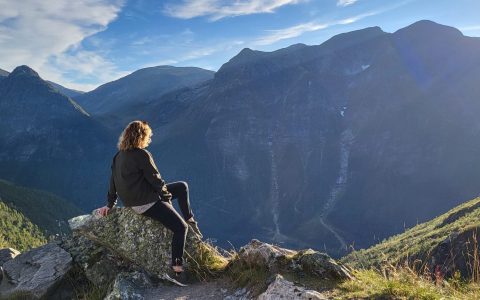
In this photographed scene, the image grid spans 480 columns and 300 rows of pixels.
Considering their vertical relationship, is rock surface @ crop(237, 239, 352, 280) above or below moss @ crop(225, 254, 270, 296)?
above

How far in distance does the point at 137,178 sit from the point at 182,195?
7.13ft

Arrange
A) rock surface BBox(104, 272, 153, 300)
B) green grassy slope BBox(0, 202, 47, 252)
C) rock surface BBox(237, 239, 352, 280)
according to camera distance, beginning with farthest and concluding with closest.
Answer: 1. green grassy slope BBox(0, 202, 47, 252)
2. rock surface BBox(104, 272, 153, 300)
3. rock surface BBox(237, 239, 352, 280)

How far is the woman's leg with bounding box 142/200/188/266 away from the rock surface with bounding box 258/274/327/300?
3.09m

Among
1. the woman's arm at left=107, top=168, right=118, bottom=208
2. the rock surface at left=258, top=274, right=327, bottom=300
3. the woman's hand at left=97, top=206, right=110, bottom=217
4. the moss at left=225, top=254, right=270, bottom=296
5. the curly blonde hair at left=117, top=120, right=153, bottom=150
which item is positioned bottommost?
the moss at left=225, top=254, right=270, bottom=296

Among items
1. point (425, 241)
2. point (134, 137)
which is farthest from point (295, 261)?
point (425, 241)

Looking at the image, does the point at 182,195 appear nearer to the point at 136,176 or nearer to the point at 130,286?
the point at 136,176

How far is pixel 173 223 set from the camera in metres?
11.8

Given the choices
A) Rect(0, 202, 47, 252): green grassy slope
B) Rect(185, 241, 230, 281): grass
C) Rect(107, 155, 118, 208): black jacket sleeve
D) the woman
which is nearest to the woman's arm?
Rect(107, 155, 118, 208): black jacket sleeve

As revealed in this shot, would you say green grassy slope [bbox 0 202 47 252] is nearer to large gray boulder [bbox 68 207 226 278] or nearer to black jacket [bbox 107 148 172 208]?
large gray boulder [bbox 68 207 226 278]

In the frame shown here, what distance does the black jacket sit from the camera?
1151 centimetres

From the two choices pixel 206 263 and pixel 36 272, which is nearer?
pixel 206 263

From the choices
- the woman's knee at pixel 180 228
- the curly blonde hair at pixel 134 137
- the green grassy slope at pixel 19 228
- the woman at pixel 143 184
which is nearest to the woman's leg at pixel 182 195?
the woman at pixel 143 184

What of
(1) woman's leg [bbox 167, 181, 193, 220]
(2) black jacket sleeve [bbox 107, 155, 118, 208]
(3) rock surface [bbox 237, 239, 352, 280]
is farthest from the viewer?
(1) woman's leg [bbox 167, 181, 193, 220]

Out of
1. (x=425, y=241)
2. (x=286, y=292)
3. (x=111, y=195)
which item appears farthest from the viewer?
(x=425, y=241)
